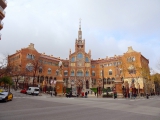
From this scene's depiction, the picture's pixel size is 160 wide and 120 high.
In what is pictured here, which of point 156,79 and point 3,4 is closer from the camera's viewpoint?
point 3,4

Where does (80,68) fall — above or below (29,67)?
above

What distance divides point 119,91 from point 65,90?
11842 mm

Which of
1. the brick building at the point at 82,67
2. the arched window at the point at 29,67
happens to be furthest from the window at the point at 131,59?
the arched window at the point at 29,67

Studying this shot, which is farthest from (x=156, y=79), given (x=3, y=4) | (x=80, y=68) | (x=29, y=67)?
(x=3, y=4)

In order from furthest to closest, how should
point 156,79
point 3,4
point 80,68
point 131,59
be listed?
1. point 156,79
2. point 80,68
3. point 131,59
4. point 3,4

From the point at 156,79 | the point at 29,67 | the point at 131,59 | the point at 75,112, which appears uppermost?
the point at 131,59

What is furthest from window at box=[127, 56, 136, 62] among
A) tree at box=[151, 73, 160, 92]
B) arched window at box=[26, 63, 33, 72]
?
arched window at box=[26, 63, 33, 72]

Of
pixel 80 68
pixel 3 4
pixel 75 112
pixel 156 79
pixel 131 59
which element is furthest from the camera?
pixel 156 79

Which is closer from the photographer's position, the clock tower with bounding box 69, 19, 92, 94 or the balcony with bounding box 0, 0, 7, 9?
the balcony with bounding box 0, 0, 7, 9

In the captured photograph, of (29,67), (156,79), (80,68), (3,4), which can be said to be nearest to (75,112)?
(3,4)

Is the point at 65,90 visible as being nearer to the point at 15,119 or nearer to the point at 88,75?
the point at 15,119

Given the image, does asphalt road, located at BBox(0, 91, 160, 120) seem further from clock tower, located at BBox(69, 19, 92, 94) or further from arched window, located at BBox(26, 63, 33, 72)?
clock tower, located at BBox(69, 19, 92, 94)

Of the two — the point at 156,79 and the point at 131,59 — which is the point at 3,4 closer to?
the point at 131,59

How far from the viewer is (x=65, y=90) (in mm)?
33375
